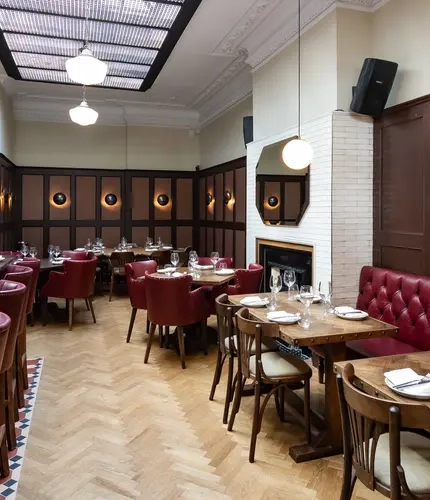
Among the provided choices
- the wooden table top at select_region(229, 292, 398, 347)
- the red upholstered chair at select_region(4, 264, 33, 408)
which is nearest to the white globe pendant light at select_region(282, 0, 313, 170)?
the wooden table top at select_region(229, 292, 398, 347)

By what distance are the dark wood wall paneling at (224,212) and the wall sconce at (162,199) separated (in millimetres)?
801

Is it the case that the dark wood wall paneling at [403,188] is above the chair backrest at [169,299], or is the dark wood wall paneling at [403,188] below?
above

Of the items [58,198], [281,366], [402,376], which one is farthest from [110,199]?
[402,376]

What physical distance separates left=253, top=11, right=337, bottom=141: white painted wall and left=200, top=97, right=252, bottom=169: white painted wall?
1547 mm

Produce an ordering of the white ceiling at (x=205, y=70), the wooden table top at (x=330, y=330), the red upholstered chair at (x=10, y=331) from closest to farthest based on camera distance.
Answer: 1. the red upholstered chair at (x=10, y=331)
2. the wooden table top at (x=330, y=330)
3. the white ceiling at (x=205, y=70)

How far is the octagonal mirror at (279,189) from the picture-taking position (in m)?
4.98

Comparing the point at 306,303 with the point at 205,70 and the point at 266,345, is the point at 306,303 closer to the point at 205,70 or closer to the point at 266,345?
the point at 266,345

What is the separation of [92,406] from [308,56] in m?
4.19

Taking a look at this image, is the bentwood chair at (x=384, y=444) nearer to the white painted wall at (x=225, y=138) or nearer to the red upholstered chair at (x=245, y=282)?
the red upholstered chair at (x=245, y=282)

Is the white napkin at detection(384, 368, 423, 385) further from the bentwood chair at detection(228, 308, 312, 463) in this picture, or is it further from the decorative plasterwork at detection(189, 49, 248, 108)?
the decorative plasterwork at detection(189, 49, 248, 108)

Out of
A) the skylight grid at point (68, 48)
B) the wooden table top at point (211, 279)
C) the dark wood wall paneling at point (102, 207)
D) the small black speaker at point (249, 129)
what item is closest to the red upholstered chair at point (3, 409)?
the wooden table top at point (211, 279)

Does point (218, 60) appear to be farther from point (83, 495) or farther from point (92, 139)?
point (83, 495)

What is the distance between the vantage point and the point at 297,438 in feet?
10.1

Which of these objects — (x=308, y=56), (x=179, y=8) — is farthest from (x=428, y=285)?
(x=179, y=8)
